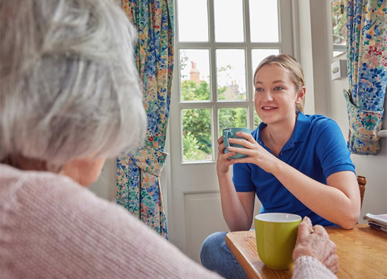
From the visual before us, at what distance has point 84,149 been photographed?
1.40 ft

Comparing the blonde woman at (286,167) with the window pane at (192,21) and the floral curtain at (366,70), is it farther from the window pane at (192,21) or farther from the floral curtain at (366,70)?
the window pane at (192,21)

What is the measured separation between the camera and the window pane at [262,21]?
2451 mm

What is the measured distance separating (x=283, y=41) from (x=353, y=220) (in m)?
1.77

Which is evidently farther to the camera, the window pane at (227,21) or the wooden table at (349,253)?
the window pane at (227,21)

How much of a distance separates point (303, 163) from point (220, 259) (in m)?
0.49

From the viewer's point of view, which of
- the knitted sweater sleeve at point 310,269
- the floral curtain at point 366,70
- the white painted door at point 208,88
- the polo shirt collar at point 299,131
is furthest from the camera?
the white painted door at point 208,88

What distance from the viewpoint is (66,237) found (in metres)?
0.36

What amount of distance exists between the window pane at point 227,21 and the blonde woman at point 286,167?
1.02 metres

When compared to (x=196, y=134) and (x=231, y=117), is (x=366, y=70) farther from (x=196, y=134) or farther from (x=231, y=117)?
(x=196, y=134)

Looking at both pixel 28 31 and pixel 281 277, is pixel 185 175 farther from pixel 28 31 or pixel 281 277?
pixel 28 31

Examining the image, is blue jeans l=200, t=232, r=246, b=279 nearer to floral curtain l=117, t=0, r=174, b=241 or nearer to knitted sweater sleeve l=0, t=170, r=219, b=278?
knitted sweater sleeve l=0, t=170, r=219, b=278

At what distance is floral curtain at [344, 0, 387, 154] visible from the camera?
1.58m

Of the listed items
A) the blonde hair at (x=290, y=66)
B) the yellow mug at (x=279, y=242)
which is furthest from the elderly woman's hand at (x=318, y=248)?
the blonde hair at (x=290, y=66)

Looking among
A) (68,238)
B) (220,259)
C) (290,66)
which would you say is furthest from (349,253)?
(290,66)
